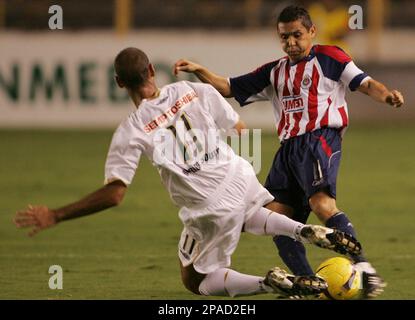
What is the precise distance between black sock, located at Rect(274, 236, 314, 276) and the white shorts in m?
0.59

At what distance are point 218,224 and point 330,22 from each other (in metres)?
14.8

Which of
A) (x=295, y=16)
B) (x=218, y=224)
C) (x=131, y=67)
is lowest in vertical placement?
(x=218, y=224)

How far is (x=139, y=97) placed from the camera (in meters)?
6.96

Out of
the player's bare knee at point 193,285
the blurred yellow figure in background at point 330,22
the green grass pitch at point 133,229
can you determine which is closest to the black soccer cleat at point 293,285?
the player's bare knee at point 193,285

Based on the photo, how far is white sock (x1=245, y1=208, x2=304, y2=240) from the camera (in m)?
7.26

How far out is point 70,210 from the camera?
6.54 meters

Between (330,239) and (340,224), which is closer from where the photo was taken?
(330,239)

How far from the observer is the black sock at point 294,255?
7770 millimetres

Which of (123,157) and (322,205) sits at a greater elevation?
(123,157)

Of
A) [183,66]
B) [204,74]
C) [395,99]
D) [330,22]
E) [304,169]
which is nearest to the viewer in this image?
[395,99]

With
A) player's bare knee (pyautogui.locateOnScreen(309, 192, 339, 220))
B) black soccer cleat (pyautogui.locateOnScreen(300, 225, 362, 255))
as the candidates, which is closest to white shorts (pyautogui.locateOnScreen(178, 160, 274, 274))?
black soccer cleat (pyautogui.locateOnScreen(300, 225, 362, 255))

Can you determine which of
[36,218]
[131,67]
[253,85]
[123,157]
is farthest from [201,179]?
[253,85]

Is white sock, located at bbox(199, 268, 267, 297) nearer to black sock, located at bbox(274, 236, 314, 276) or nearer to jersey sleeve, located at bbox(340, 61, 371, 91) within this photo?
black sock, located at bbox(274, 236, 314, 276)

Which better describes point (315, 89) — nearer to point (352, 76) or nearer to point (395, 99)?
point (352, 76)
